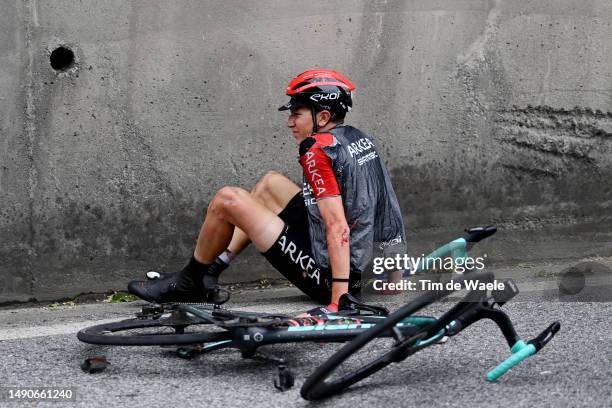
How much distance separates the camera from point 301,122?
189 inches

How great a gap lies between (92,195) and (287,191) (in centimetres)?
109

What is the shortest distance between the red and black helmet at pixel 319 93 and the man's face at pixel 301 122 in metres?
0.03

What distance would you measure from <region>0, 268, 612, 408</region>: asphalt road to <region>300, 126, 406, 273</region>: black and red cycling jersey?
69cm

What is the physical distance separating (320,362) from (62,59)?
232 centimetres

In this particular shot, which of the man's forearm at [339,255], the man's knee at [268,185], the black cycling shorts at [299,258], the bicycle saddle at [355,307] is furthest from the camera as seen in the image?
the man's knee at [268,185]

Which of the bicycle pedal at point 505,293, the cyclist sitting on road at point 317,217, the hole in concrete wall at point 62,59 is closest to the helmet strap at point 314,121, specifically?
the cyclist sitting on road at point 317,217

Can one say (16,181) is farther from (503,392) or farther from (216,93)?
(503,392)

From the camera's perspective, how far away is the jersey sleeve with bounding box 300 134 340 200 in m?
4.61

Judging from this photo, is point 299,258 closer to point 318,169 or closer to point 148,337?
point 318,169

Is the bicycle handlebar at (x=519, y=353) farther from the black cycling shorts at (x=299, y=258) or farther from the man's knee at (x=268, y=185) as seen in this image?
the man's knee at (x=268, y=185)

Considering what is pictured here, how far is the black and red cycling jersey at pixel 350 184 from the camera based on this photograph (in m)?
4.67

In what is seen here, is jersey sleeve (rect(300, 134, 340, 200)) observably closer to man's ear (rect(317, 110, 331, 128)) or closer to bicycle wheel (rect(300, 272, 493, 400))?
man's ear (rect(317, 110, 331, 128))

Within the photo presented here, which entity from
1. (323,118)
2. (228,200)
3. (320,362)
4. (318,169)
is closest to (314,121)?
(323,118)

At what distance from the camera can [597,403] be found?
11.0 ft
